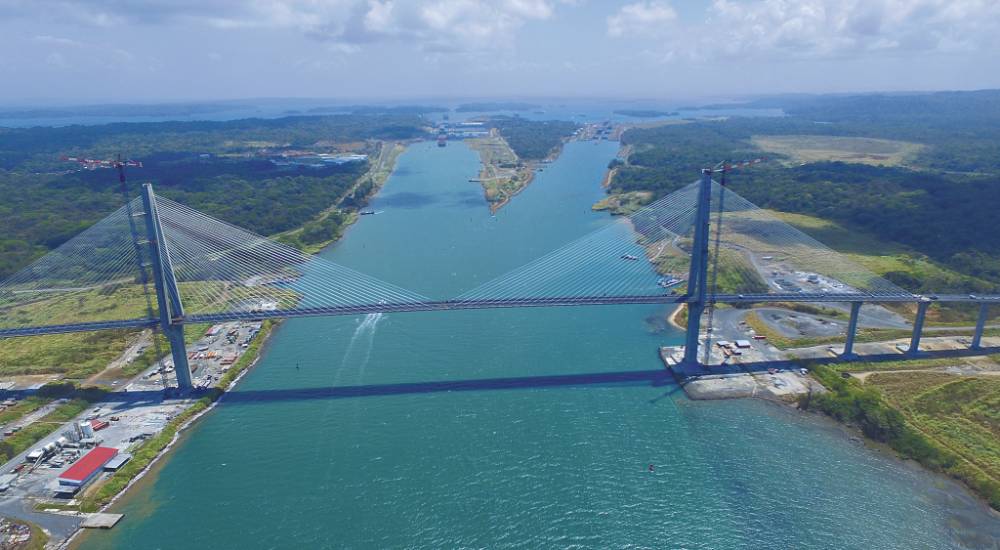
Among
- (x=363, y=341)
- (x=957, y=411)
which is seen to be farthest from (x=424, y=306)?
(x=957, y=411)

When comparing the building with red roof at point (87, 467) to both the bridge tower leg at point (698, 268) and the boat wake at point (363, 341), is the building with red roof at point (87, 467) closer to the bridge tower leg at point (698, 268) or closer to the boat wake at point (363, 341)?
the boat wake at point (363, 341)

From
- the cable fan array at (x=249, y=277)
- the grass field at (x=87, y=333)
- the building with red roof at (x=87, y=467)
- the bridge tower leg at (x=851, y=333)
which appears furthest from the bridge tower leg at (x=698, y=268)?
the building with red roof at (x=87, y=467)

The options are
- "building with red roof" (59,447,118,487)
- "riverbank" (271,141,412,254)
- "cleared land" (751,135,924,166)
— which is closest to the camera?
"building with red roof" (59,447,118,487)

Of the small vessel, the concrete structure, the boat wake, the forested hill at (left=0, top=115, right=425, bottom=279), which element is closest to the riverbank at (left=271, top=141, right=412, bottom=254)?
the forested hill at (left=0, top=115, right=425, bottom=279)

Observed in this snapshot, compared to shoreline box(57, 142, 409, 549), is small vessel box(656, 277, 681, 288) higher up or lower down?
higher up

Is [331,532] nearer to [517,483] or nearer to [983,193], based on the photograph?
[517,483]

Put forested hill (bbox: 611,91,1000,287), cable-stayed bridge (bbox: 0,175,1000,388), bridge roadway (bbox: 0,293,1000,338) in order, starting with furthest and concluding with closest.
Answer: forested hill (bbox: 611,91,1000,287) < cable-stayed bridge (bbox: 0,175,1000,388) < bridge roadway (bbox: 0,293,1000,338)

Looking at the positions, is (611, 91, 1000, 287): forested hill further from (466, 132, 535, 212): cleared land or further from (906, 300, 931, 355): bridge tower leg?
(906, 300, 931, 355): bridge tower leg
